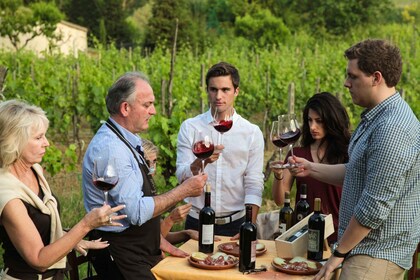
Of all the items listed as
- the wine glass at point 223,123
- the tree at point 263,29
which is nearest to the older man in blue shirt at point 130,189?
the wine glass at point 223,123

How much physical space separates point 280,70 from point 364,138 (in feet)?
Result: 32.2

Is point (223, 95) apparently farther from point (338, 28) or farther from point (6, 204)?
point (338, 28)

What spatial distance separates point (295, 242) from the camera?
3070 mm

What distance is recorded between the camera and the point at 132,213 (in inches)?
119

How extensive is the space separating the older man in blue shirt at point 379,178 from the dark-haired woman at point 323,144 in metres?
0.98

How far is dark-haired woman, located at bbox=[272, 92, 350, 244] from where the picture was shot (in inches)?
146

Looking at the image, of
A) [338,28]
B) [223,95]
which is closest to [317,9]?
[338,28]

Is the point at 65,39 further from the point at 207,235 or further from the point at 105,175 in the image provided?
the point at 105,175

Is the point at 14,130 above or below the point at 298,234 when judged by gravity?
above

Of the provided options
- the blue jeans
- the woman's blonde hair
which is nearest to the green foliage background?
the blue jeans

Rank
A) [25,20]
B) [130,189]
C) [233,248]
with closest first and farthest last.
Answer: [130,189], [233,248], [25,20]

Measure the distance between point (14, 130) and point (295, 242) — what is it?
4.70 ft

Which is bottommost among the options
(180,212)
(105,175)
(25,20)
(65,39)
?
(180,212)

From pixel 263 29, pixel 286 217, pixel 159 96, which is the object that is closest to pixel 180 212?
pixel 286 217
